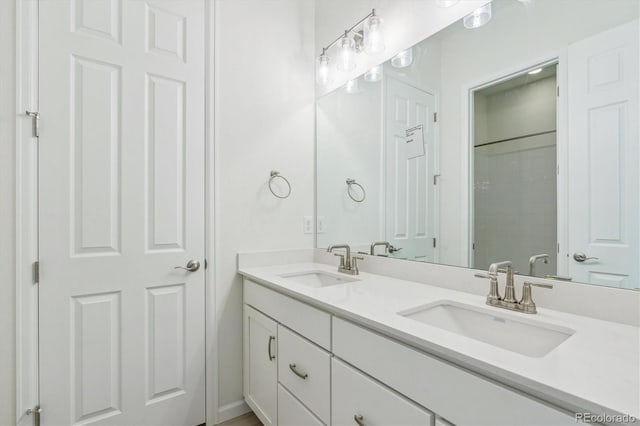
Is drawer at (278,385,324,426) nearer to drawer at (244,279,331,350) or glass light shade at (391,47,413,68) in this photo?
drawer at (244,279,331,350)

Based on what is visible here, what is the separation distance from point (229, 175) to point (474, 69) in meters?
1.38

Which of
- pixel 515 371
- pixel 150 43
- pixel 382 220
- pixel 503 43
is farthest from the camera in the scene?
pixel 382 220

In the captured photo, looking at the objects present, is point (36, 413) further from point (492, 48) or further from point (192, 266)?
point (492, 48)

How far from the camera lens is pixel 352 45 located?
192 cm

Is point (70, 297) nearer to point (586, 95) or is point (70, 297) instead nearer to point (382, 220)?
point (382, 220)

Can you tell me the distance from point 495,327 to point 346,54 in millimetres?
1717

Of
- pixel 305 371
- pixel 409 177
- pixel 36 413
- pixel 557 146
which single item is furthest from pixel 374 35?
pixel 36 413

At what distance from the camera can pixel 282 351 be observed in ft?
4.75

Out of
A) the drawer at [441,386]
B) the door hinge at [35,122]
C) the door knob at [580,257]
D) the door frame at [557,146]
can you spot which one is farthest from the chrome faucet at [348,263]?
the door hinge at [35,122]

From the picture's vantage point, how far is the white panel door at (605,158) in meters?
0.94

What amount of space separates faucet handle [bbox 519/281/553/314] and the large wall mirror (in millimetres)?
128

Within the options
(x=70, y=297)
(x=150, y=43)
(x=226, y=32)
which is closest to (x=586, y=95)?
(x=226, y=32)

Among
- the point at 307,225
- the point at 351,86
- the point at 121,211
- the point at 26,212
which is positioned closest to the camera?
the point at 26,212

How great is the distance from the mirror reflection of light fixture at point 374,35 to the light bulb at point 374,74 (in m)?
0.09
